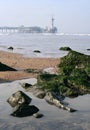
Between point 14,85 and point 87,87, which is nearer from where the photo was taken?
point 87,87

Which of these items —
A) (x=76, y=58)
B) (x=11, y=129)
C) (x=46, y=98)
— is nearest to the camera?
(x=11, y=129)

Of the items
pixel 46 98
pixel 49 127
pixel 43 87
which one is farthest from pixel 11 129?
pixel 43 87

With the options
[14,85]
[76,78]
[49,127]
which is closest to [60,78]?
[76,78]

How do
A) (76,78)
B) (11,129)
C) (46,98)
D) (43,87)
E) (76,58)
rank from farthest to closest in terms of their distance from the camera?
(76,58)
(76,78)
(43,87)
(46,98)
(11,129)

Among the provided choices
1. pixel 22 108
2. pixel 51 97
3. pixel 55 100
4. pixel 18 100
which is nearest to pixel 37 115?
pixel 22 108

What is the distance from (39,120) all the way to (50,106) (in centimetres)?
212

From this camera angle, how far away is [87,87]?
17.8m

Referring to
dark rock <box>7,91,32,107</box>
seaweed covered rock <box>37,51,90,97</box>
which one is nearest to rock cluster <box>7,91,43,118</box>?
dark rock <box>7,91,32,107</box>

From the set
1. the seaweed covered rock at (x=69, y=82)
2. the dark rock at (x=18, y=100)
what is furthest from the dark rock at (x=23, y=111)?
the seaweed covered rock at (x=69, y=82)

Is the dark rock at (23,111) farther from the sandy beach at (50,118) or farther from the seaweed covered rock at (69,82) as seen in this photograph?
the seaweed covered rock at (69,82)

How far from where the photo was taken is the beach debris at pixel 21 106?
12.9 meters

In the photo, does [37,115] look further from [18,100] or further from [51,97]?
[51,97]

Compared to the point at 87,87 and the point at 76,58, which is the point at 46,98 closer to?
the point at 87,87

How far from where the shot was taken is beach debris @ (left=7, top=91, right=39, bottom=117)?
12883mm
